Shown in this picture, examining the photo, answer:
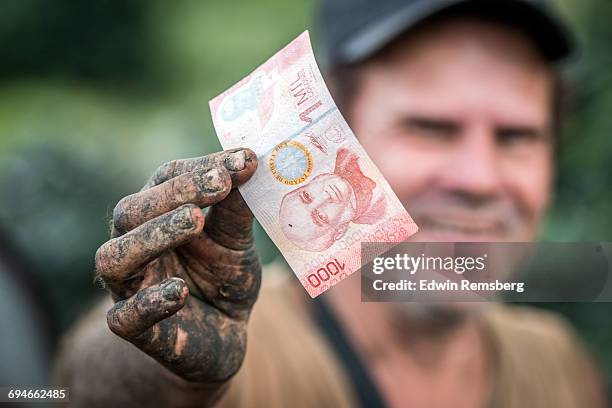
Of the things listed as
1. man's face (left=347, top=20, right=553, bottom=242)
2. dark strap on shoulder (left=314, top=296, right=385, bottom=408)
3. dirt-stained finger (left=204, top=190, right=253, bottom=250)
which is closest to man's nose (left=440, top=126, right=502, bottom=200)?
man's face (left=347, top=20, right=553, bottom=242)

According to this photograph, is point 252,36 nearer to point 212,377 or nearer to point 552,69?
point 552,69

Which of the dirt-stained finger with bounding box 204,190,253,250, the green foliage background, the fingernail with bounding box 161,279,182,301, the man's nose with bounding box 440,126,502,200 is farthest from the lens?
the green foliage background

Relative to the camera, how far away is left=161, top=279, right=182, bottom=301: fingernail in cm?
102

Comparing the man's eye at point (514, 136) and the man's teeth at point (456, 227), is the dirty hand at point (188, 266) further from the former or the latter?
the man's eye at point (514, 136)

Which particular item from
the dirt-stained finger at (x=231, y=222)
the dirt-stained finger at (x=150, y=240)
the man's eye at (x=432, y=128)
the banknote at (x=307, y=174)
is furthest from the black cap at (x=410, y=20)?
the dirt-stained finger at (x=150, y=240)

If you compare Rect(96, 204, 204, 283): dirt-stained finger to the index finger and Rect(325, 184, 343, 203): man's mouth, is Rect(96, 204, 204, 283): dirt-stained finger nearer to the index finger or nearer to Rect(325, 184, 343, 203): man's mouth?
the index finger

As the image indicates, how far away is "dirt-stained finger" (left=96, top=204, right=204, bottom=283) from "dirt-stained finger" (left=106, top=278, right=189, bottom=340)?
38 mm

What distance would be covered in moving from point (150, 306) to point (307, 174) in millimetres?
303

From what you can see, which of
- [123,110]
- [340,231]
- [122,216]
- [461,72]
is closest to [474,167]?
[461,72]

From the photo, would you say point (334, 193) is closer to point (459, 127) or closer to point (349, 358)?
point (459, 127)

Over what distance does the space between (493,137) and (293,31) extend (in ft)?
6.39

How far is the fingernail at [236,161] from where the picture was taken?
42.3 inches

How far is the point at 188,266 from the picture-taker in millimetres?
1158

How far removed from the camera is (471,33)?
2141mm
